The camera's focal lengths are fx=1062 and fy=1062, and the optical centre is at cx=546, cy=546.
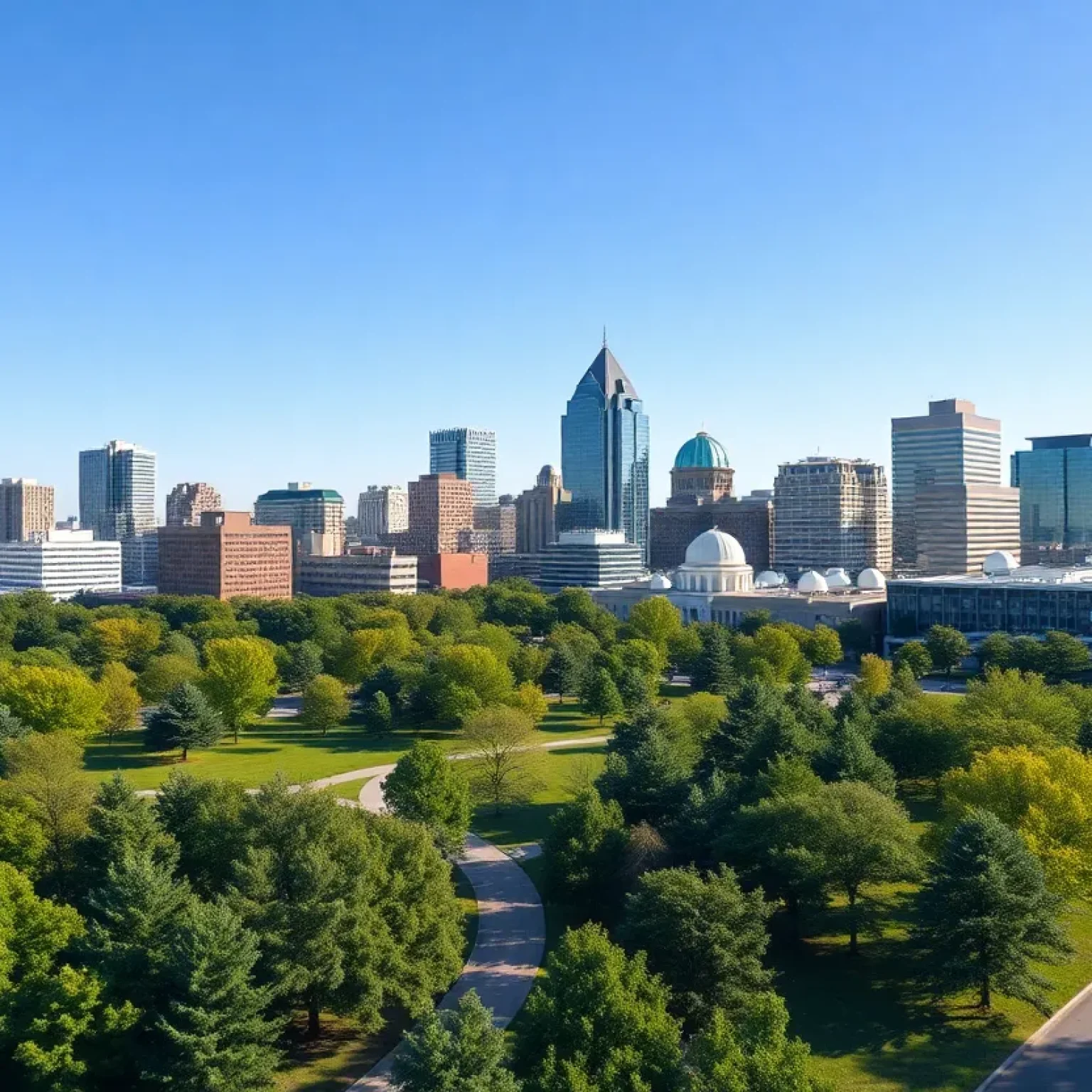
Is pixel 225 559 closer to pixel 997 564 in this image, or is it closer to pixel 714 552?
pixel 714 552

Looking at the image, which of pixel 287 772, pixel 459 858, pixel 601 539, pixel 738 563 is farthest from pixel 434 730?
pixel 601 539

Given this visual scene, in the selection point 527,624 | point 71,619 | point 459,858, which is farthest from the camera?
point 527,624

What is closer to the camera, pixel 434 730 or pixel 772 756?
pixel 772 756

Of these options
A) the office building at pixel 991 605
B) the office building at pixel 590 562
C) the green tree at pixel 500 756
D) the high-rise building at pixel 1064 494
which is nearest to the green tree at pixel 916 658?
the office building at pixel 991 605

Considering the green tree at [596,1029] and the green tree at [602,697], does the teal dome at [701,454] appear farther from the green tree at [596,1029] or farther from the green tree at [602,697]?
the green tree at [596,1029]

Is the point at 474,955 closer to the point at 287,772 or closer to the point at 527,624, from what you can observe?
the point at 287,772

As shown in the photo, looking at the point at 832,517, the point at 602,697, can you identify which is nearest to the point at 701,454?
the point at 832,517

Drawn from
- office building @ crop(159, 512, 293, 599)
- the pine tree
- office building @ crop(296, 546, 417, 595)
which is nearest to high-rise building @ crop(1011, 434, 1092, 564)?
office building @ crop(296, 546, 417, 595)
